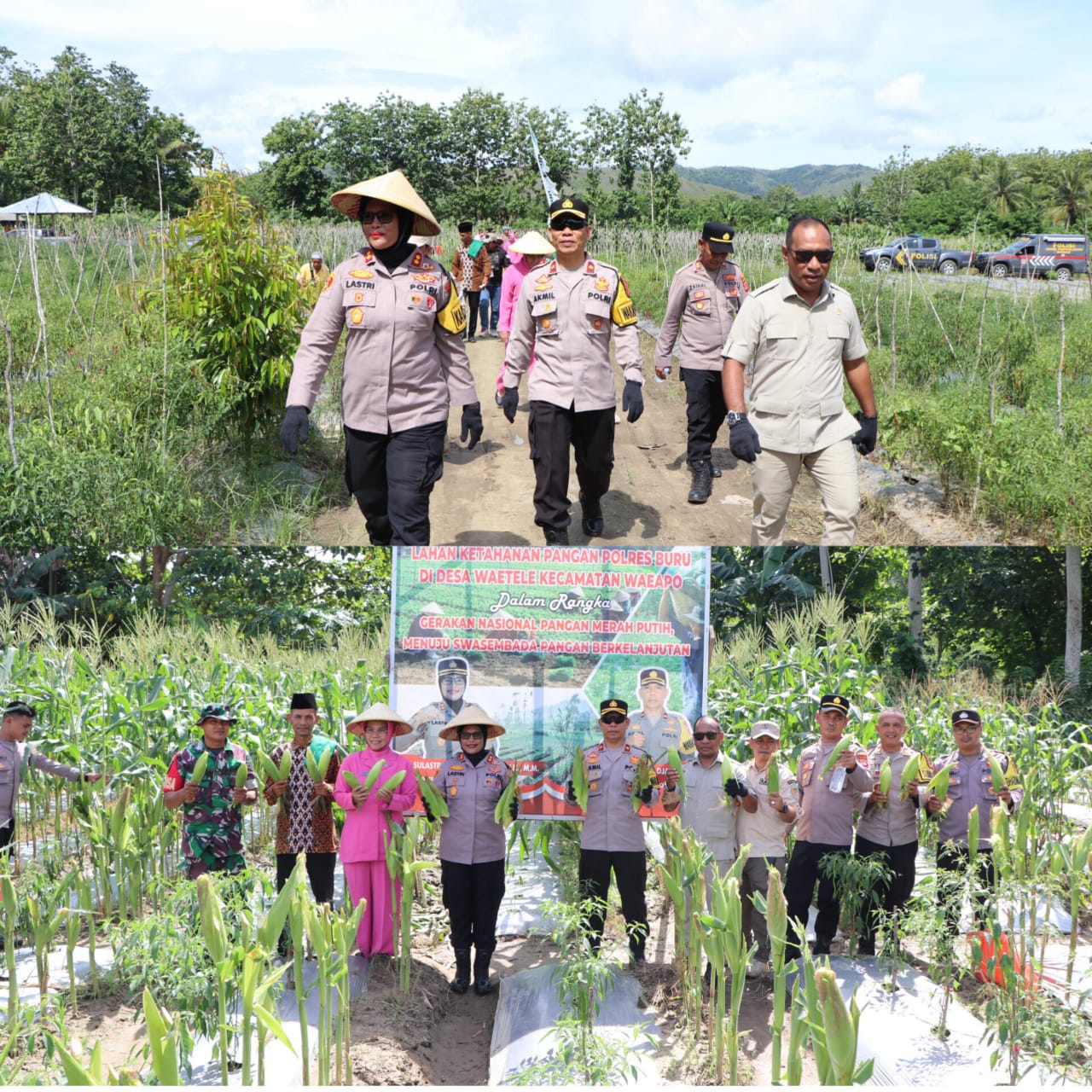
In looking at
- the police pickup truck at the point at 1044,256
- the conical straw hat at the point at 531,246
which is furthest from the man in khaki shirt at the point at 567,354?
the police pickup truck at the point at 1044,256

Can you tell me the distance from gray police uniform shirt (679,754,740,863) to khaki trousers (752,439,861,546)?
1.17 metres

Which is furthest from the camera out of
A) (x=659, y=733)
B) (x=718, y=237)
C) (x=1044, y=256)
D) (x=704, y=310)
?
(x=1044, y=256)

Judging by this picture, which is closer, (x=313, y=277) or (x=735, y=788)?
(x=735, y=788)

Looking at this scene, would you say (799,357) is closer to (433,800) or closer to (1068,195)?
(433,800)

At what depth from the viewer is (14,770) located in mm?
4457

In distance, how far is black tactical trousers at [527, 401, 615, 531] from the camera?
212 inches

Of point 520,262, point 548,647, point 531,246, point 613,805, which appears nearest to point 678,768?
point 613,805

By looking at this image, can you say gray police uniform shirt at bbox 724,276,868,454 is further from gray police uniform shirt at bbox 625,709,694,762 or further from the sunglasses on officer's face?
the sunglasses on officer's face

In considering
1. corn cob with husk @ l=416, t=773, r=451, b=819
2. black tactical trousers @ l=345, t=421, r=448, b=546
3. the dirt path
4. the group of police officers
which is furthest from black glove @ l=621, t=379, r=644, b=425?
corn cob with husk @ l=416, t=773, r=451, b=819

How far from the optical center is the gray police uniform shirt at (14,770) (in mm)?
4430

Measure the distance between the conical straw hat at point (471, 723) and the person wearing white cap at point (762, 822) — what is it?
978mm

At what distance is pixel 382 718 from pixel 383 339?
5.41ft

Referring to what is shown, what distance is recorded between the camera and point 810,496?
763 centimetres

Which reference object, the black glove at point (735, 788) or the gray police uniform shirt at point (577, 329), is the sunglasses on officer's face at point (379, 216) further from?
the black glove at point (735, 788)
